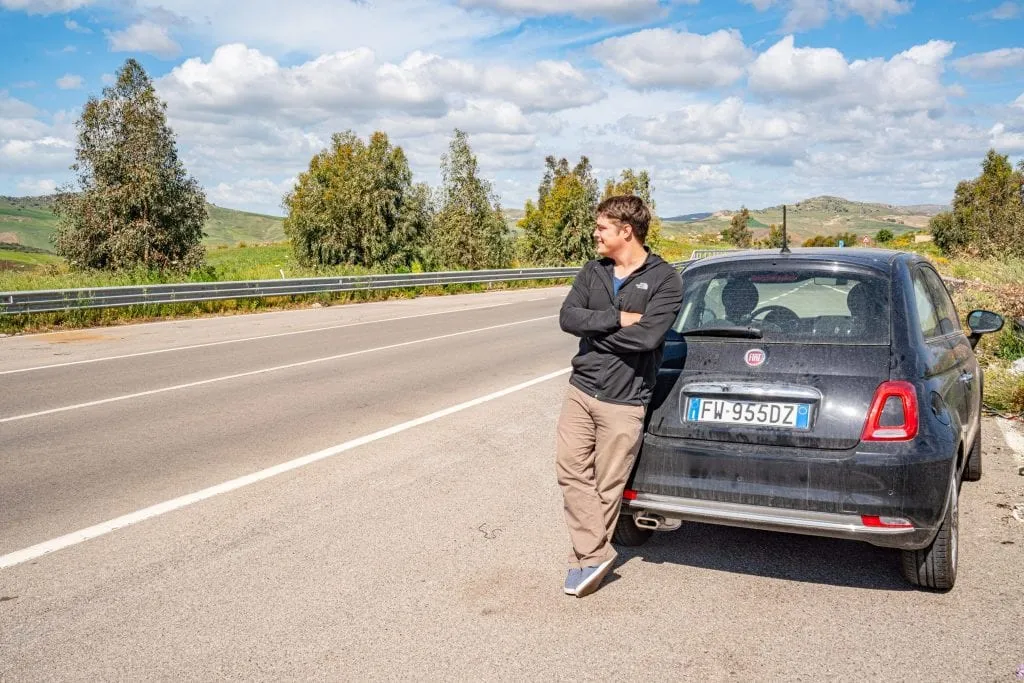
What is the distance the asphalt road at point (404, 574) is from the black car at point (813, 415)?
15.8 inches

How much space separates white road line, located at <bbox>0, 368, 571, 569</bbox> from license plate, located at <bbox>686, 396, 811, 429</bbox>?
3.34m

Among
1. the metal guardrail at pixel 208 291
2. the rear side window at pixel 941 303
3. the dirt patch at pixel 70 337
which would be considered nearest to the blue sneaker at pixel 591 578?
the rear side window at pixel 941 303

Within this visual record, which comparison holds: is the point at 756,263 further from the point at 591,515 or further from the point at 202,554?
the point at 202,554

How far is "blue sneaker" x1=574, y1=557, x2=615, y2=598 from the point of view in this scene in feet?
12.5

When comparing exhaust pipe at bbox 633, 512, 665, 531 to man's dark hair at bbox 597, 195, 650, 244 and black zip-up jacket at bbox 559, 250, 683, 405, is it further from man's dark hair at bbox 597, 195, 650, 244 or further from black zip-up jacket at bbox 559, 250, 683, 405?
man's dark hair at bbox 597, 195, 650, 244

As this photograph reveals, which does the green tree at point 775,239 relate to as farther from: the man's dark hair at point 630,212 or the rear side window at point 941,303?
the man's dark hair at point 630,212

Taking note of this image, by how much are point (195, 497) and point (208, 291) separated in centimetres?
1553

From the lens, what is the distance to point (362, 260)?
60438mm

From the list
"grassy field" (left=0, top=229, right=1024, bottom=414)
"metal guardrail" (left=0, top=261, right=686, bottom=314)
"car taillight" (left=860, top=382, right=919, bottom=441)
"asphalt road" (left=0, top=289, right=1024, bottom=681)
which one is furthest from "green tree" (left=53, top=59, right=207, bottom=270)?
"car taillight" (left=860, top=382, right=919, bottom=441)

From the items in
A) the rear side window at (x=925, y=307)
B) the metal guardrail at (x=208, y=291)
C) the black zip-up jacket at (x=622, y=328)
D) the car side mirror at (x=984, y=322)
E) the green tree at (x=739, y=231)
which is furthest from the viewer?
the green tree at (x=739, y=231)

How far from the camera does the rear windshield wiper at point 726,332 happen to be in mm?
4168

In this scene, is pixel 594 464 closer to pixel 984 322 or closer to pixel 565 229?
pixel 984 322

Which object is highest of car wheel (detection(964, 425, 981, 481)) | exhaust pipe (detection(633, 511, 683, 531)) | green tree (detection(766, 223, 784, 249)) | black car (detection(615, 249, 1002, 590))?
green tree (detection(766, 223, 784, 249))

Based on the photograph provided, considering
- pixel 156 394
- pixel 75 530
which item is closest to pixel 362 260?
pixel 156 394
